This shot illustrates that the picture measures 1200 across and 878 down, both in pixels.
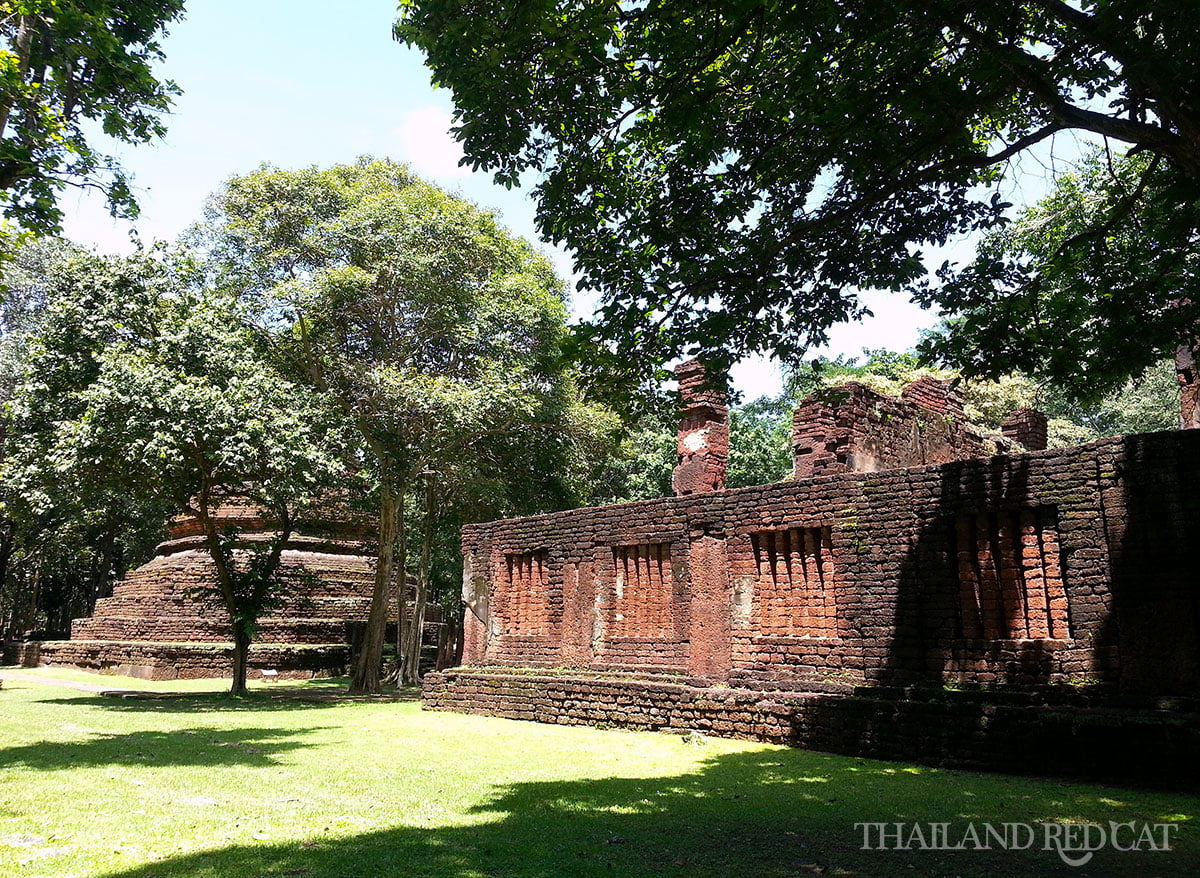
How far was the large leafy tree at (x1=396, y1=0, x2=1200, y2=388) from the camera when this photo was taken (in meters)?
6.01

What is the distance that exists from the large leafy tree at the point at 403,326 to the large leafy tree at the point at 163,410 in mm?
1408

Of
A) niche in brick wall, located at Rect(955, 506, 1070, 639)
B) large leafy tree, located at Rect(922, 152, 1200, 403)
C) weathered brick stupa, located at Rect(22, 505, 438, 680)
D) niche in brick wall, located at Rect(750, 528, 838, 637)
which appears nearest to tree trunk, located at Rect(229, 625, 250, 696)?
weathered brick stupa, located at Rect(22, 505, 438, 680)

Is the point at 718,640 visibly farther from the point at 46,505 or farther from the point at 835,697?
the point at 46,505

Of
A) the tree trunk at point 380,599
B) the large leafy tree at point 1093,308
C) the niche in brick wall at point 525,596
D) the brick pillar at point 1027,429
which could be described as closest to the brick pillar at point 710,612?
the niche in brick wall at point 525,596

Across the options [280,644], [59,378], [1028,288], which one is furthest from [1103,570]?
[280,644]

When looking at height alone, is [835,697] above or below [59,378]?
below

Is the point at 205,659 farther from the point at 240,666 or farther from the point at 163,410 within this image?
the point at 163,410

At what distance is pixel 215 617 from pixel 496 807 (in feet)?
64.6

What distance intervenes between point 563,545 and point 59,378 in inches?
398

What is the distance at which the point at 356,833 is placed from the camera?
5242mm

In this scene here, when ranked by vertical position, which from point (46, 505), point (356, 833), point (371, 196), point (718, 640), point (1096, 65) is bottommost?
point (356, 833)

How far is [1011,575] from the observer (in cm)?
896

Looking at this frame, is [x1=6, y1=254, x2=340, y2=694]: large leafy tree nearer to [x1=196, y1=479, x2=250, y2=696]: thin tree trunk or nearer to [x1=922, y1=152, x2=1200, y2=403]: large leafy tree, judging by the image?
[x1=196, y1=479, x2=250, y2=696]: thin tree trunk

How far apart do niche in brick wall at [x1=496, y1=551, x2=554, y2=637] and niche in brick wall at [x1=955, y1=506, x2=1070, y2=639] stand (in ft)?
21.4
